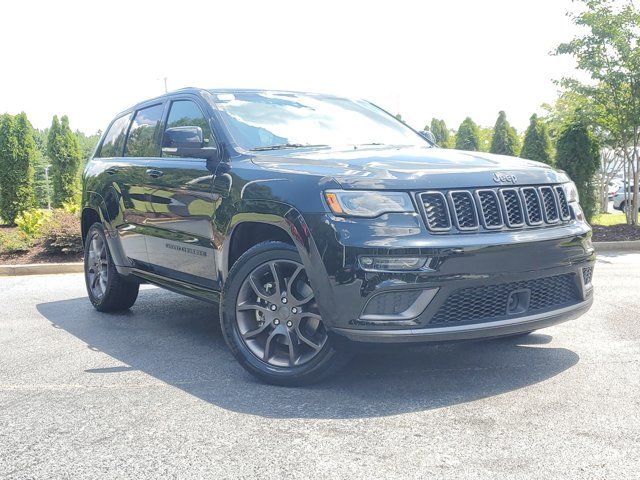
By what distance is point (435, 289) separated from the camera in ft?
12.4

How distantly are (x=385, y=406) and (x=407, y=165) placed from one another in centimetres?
131

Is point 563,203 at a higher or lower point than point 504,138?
lower

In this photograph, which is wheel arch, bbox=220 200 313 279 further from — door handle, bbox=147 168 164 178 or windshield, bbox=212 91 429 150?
door handle, bbox=147 168 164 178

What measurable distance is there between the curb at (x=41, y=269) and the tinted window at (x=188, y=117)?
19.9 ft

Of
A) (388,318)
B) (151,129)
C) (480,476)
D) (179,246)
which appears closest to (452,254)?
(388,318)

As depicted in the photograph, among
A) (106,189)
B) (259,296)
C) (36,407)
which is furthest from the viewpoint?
(106,189)

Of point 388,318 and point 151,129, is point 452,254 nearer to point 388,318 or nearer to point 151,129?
point 388,318

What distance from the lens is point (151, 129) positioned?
6.04 meters

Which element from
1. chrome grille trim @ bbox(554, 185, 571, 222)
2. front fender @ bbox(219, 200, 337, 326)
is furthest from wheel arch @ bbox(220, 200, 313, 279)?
chrome grille trim @ bbox(554, 185, 571, 222)

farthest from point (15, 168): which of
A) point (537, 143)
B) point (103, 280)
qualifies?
point (103, 280)

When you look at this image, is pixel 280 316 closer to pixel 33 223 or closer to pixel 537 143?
pixel 33 223

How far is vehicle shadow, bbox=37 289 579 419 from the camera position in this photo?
3906 millimetres

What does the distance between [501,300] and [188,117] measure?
274 cm

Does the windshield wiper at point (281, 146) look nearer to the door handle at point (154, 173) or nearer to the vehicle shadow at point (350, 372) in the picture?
the door handle at point (154, 173)
